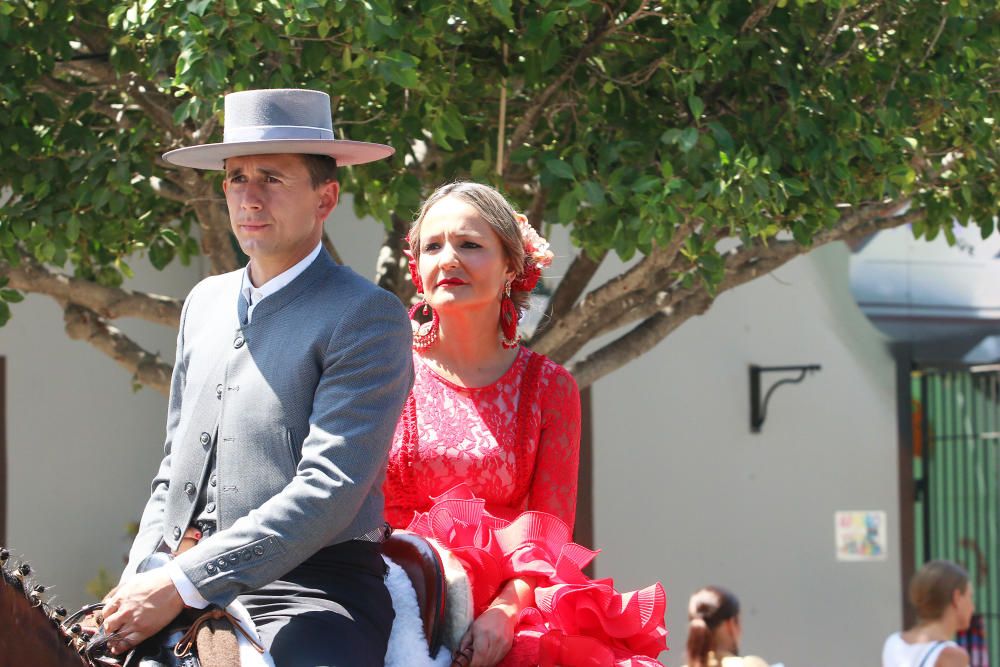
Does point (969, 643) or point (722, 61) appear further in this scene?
point (969, 643)

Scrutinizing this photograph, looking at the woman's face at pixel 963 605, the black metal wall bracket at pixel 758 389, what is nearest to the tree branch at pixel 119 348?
the woman's face at pixel 963 605

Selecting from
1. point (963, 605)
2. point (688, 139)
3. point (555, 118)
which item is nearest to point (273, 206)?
point (688, 139)

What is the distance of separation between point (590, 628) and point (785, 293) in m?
6.99

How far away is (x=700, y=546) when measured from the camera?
9.62 m

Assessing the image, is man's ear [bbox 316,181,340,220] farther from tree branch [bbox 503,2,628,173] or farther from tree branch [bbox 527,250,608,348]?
tree branch [bbox 527,250,608,348]

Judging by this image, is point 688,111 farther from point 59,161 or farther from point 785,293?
point 785,293

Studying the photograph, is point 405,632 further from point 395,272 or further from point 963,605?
point 963,605

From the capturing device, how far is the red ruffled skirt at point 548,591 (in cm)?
317

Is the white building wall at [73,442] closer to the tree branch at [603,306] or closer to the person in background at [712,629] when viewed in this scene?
the tree branch at [603,306]

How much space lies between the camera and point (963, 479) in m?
10.2

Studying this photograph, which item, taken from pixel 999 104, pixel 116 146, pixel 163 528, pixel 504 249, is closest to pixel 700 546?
pixel 999 104

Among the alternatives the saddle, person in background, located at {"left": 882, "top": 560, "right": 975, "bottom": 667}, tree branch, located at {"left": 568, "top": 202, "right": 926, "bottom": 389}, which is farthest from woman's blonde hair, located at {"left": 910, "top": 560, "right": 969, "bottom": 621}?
the saddle

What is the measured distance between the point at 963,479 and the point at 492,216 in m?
7.57

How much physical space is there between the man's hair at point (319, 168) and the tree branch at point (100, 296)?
9.22 ft
